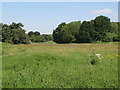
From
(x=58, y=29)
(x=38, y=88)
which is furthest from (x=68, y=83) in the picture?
(x=58, y=29)

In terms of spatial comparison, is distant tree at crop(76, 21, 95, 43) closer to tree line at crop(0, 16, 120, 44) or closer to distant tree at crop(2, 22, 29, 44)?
tree line at crop(0, 16, 120, 44)

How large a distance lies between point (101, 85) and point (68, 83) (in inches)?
47.6

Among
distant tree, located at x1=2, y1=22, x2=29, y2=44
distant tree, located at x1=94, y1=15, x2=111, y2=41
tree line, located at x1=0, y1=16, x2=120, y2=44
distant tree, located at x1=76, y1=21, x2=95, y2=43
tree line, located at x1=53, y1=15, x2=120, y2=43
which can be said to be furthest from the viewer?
distant tree, located at x1=94, y1=15, x2=111, y2=41

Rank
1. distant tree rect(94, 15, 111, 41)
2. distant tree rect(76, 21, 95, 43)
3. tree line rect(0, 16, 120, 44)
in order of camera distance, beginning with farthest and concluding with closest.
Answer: distant tree rect(94, 15, 111, 41) → distant tree rect(76, 21, 95, 43) → tree line rect(0, 16, 120, 44)

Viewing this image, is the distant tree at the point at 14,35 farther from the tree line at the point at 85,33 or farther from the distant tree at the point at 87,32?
the distant tree at the point at 87,32

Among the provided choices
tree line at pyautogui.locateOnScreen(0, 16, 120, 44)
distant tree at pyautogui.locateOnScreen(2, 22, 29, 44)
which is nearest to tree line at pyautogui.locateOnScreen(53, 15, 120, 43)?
tree line at pyautogui.locateOnScreen(0, 16, 120, 44)

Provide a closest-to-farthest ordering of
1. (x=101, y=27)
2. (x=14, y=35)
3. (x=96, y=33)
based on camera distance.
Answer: (x=14, y=35), (x=96, y=33), (x=101, y=27)

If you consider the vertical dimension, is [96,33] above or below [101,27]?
below

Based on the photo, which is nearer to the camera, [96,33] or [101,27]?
[96,33]

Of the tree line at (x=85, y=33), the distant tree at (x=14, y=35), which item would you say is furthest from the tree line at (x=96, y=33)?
the distant tree at (x=14, y=35)

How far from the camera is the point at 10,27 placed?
64.8 meters

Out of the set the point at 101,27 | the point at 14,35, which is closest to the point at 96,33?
the point at 101,27

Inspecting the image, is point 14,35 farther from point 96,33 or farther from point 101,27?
point 101,27

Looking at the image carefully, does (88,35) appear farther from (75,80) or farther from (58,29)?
(75,80)
